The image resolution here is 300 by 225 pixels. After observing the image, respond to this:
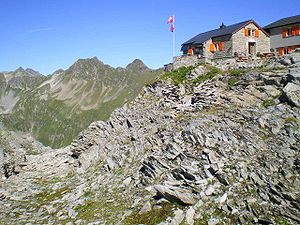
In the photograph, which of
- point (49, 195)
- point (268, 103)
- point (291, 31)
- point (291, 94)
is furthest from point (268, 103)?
point (291, 31)

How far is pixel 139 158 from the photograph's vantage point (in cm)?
2661

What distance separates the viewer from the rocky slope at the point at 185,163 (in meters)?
16.2

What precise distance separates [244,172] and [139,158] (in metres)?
11.4

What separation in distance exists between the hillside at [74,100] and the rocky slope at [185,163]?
3863 inches

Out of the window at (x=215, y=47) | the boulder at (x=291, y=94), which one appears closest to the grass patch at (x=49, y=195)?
the boulder at (x=291, y=94)

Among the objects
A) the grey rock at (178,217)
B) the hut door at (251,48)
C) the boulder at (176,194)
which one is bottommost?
the grey rock at (178,217)

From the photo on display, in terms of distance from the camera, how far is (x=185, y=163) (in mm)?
20938

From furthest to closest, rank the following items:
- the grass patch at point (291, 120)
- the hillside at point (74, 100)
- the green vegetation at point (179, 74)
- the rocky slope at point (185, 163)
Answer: the hillside at point (74, 100) → the green vegetation at point (179, 74) → the grass patch at point (291, 120) → the rocky slope at point (185, 163)

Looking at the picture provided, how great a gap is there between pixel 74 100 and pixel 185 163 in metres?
149

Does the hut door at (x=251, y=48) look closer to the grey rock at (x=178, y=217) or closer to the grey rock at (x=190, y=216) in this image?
the grey rock at (x=190, y=216)

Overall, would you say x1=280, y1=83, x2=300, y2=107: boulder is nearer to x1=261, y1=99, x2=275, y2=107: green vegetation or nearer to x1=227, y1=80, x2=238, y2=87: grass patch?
x1=261, y1=99, x2=275, y2=107: green vegetation

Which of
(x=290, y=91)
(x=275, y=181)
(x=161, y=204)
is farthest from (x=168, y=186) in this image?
(x=290, y=91)

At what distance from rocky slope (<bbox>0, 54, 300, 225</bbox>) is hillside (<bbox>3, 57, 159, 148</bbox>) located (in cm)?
9811

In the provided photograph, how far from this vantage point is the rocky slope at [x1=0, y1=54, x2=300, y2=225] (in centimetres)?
1619
